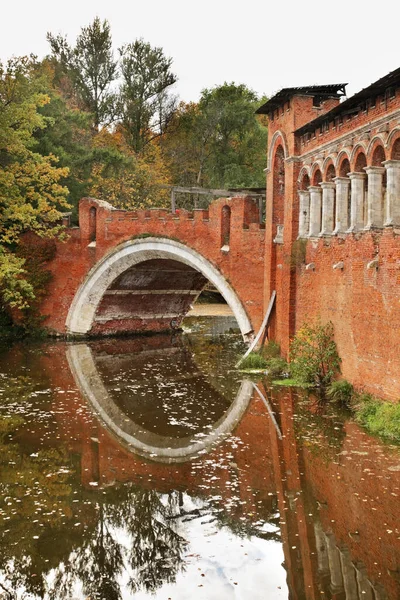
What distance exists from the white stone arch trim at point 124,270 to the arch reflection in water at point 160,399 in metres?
2.52

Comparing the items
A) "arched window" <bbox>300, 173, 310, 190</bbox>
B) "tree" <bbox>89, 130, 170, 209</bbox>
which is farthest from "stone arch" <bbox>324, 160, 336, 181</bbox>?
"tree" <bbox>89, 130, 170, 209</bbox>

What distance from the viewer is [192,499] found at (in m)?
9.77

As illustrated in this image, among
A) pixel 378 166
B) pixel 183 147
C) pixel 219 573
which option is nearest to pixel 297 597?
pixel 219 573

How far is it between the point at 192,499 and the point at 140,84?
39432 mm

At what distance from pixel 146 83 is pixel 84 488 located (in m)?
39.1

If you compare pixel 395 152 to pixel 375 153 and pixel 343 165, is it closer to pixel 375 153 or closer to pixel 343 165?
pixel 375 153

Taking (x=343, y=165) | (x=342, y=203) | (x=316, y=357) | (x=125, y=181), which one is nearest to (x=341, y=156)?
(x=343, y=165)

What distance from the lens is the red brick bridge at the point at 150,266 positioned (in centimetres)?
2150

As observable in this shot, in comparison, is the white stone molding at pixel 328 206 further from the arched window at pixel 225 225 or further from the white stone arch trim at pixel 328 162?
the arched window at pixel 225 225

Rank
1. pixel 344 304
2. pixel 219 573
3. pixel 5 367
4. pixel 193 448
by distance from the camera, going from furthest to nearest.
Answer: pixel 5 367 → pixel 344 304 → pixel 193 448 → pixel 219 573

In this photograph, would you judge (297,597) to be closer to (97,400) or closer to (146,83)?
(97,400)

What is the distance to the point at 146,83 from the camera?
151 ft

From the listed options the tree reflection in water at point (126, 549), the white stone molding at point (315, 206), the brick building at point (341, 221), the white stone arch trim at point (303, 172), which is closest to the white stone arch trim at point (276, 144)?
the brick building at point (341, 221)

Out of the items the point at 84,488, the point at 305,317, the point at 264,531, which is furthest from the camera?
the point at 305,317
